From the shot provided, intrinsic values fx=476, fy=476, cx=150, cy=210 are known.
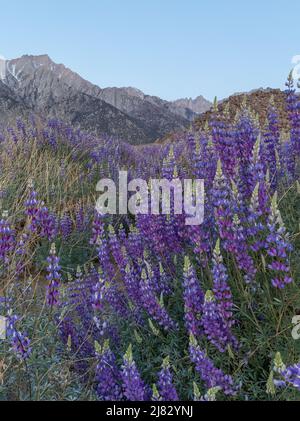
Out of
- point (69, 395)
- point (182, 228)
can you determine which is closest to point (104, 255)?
point (182, 228)

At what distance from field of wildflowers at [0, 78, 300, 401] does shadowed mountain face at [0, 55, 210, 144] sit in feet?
53.4

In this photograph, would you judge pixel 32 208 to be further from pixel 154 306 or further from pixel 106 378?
pixel 106 378

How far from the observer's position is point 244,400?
231 centimetres

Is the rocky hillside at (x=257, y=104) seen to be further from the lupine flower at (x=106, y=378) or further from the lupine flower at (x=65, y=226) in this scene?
the lupine flower at (x=106, y=378)

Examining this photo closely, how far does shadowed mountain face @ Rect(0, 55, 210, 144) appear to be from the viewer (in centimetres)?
2867

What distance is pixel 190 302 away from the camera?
2.46 m

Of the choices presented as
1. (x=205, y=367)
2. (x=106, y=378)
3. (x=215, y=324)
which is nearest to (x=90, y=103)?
(x=106, y=378)

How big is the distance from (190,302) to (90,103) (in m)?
34.7

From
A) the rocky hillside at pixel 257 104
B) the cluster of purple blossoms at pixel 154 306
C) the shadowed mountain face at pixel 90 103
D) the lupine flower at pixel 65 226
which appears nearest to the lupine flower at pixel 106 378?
the cluster of purple blossoms at pixel 154 306

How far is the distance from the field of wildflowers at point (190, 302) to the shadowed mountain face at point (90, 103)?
1626 centimetres

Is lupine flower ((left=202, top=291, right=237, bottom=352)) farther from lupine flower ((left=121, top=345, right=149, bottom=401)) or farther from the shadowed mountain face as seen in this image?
the shadowed mountain face

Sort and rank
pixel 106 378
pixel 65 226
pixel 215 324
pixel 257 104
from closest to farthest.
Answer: pixel 215 324 < pixel 106 378 < pixel 65 226 < pixel 257 104

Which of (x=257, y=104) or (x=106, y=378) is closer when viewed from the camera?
(x=106, y=378)
